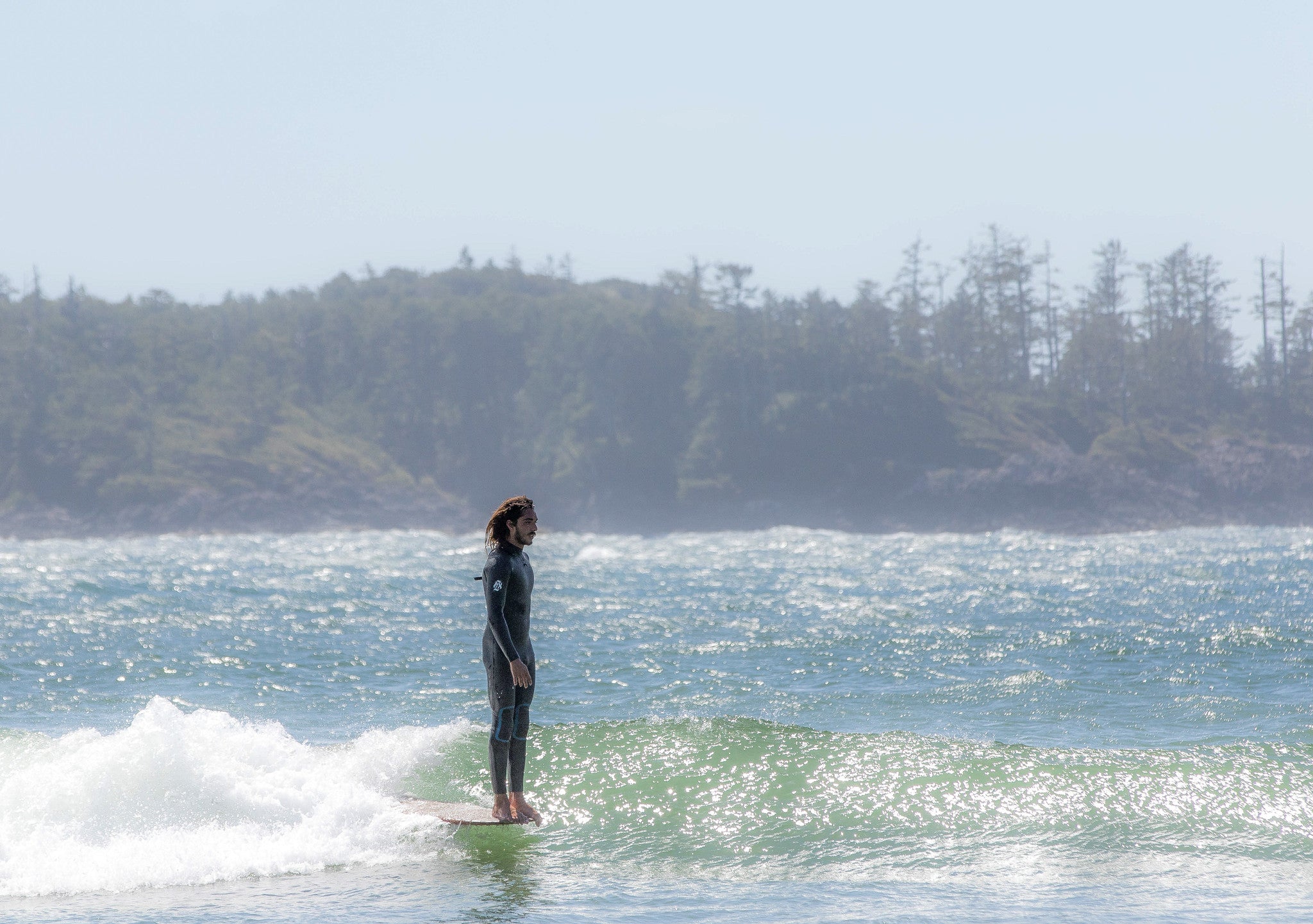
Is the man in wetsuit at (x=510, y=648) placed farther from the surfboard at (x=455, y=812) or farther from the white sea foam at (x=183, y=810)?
the white sea foam at (x=183, y=810)

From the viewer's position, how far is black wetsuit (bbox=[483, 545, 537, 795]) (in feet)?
25.0

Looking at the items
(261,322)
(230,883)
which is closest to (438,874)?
(230,883)

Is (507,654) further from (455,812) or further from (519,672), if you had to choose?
(455,812)

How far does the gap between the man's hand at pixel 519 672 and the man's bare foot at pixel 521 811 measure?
36.5 inches

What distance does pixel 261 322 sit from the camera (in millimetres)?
121875

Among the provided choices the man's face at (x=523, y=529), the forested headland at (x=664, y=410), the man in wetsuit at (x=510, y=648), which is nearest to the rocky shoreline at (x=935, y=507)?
the forested headland at (x=664, y=410)

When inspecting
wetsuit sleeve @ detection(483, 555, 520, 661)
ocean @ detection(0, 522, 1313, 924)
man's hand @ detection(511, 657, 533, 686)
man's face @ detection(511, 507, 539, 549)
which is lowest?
ocean @ detection(0, 522, 1313, 924)

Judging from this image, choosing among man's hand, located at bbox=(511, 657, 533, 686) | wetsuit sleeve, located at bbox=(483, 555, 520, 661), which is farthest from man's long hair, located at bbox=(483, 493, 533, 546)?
man's hand, located at bbox=(511, 657, 533, 686)

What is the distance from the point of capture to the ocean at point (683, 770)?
6.72 metres

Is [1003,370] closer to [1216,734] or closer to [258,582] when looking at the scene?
[258,582]

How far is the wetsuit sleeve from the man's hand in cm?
3

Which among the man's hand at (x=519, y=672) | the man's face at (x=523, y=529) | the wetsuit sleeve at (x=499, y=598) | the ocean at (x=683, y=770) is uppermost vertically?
the man's face at (x=523, y=529)

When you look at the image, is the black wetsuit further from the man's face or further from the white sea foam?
the white sea foam

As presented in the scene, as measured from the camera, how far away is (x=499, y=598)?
7566 millimetres
